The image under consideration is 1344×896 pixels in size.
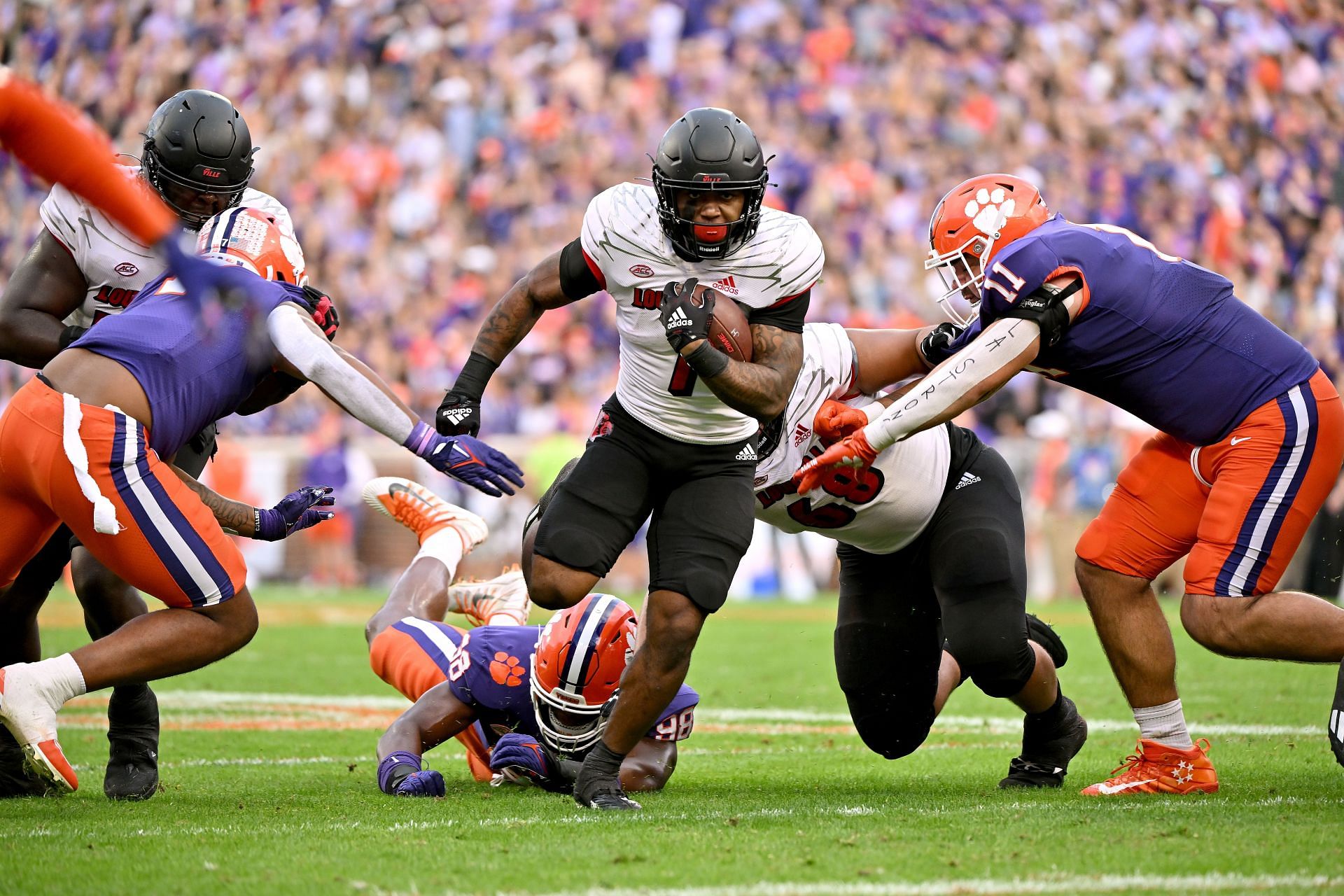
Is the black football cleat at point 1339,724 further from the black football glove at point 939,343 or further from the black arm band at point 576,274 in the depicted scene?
the black arm band at point 576,274

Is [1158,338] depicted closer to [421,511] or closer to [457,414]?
[457,414]

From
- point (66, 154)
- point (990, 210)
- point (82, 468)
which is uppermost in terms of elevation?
point (66, 154)

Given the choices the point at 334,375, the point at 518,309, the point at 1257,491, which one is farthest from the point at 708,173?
the point at 1257,491

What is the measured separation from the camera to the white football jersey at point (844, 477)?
481cm

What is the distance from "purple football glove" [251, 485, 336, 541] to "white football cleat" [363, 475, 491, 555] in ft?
4.21

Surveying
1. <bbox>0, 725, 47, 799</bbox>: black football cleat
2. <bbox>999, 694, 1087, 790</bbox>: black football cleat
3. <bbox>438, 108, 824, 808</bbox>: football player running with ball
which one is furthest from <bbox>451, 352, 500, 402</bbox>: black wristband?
<bbox>999, 694, 1087, 790</bbox>: black football cleat

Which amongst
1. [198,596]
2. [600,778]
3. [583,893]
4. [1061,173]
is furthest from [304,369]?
[1061,173]

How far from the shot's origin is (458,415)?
4621 millimetres

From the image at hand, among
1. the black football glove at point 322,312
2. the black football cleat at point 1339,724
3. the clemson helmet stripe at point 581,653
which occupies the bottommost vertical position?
the black football cleat at point 1339,724

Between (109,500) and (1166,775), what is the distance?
3.10 m

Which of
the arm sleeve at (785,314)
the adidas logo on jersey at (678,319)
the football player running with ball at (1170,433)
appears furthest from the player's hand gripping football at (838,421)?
the adidas logo on jersey at (678,319)

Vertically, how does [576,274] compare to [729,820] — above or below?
above

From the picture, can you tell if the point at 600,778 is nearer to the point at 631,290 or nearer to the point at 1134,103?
the point at 631,290

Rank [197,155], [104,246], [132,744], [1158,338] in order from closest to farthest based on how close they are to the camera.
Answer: [1158,338], [132,744], [197,155], [104,246]
